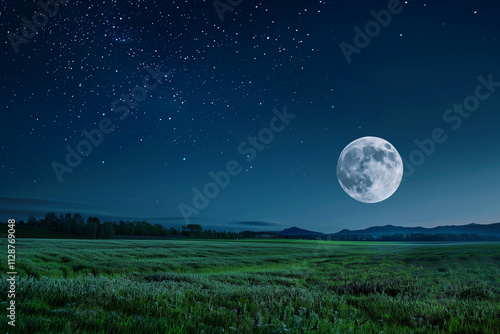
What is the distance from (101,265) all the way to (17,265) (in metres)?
4.75

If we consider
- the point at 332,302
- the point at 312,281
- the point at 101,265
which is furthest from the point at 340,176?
the point at 332,302

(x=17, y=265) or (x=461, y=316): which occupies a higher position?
(x=461, y=316)

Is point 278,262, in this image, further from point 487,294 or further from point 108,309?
point 108,309

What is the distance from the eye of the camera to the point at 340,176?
3672 cm

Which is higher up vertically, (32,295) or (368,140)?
(368,140)

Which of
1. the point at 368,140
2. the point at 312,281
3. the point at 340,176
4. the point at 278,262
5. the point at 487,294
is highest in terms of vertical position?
the point at 368,140

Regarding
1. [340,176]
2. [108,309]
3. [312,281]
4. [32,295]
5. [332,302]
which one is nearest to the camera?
[108,309]

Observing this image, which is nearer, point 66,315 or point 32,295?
point 66,315

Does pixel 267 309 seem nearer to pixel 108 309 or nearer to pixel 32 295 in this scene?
pixel 108 309

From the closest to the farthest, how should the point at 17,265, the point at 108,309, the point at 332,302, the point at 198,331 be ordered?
the point at 198,331
the point at 108,309
the point at 332,302
the point at 17,265

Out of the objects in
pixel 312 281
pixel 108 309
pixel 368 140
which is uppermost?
pixel 368 140

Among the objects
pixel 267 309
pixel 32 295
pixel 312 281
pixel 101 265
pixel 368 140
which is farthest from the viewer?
pixel 368 140

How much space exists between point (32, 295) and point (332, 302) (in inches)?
268

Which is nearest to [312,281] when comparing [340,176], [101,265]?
[101,265]
